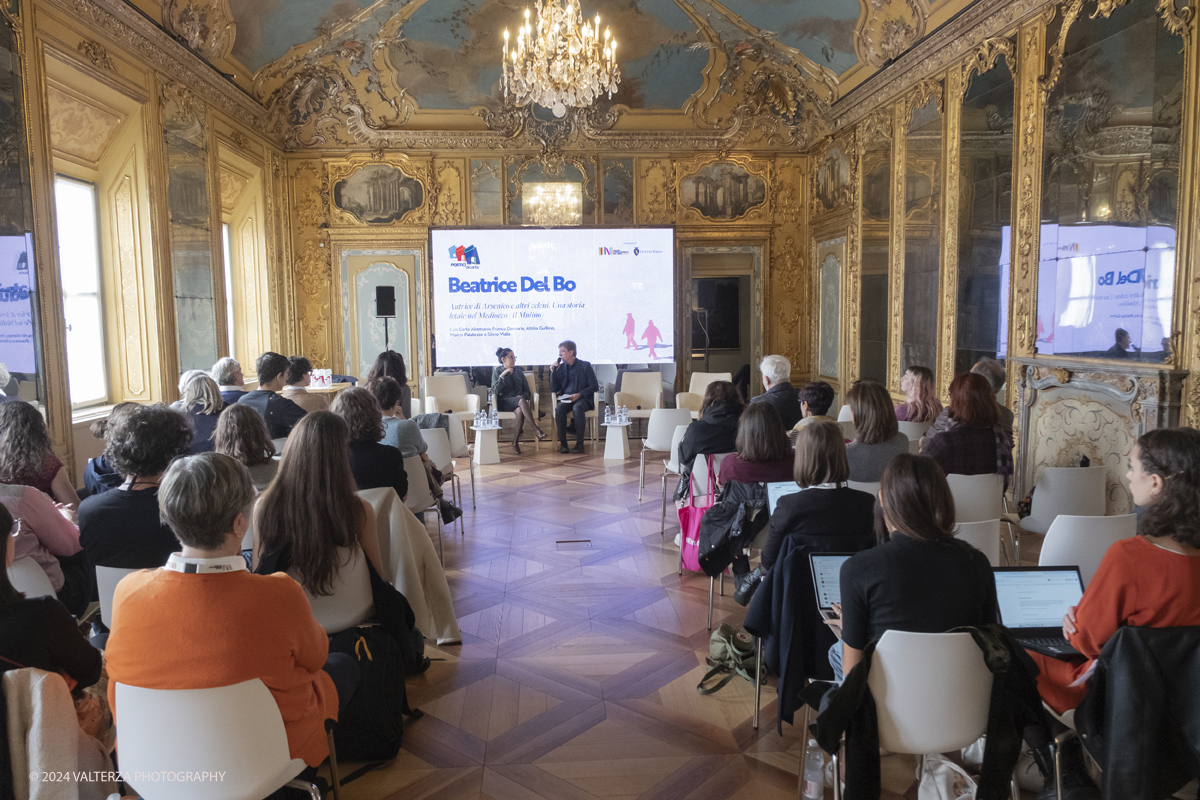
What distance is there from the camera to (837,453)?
3.16 meters

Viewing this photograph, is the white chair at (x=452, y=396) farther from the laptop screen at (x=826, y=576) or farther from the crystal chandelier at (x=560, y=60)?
the laptop screen at (x=826, y=576)

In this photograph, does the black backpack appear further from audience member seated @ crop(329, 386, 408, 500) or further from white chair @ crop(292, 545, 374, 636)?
audience member seated @ crop(329, 386, 408, 500)

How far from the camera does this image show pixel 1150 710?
207 centimetres

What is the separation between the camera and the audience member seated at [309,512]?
2723 millimetres

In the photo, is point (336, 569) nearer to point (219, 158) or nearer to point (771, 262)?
point (219, 158)

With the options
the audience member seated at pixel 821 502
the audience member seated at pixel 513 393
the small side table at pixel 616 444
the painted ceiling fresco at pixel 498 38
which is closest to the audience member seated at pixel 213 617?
the audience member seated at pixel 821 502

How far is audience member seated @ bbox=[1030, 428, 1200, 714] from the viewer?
2.10 meters

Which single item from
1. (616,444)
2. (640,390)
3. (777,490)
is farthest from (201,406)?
(640,390)

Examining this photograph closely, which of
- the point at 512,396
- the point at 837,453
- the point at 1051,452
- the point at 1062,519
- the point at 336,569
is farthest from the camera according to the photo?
the point at 512,396

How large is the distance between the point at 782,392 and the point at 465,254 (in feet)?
19.4

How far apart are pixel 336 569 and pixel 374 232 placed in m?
8.87

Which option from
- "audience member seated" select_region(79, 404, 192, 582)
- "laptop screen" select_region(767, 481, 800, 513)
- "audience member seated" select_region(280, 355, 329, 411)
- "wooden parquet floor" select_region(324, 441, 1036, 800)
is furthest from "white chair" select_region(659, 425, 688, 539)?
"audience member seated" select_region(79, 404, 192, 582)

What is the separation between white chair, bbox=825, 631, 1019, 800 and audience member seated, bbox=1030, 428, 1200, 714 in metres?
0.36

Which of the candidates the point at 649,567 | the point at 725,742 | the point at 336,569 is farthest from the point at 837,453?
the point at 649,567
